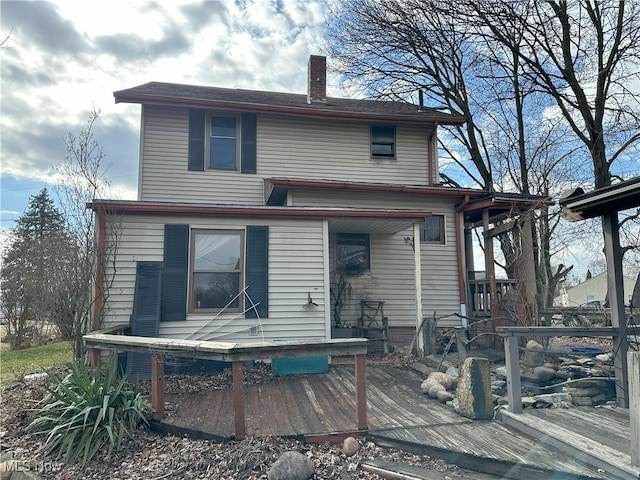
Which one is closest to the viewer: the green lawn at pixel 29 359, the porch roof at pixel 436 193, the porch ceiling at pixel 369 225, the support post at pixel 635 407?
the support post at pixel 635 407

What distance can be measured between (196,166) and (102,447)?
6694 mm

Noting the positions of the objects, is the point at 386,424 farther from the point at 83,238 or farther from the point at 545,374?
the point at 83,238

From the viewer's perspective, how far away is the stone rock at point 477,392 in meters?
4.22

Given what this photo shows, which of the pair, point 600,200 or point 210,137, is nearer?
point 600,200

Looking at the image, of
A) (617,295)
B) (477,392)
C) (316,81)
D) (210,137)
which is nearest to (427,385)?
(477,392)

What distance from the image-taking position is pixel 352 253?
29.7ft

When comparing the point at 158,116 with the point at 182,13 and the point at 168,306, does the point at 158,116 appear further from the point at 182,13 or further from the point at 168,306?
the point at 168,306

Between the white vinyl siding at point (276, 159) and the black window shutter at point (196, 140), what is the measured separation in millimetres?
133

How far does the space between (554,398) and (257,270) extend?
4.49m

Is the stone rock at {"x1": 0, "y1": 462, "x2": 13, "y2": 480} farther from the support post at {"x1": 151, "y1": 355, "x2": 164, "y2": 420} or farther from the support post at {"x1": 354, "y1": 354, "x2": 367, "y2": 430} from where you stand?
the support post at {"x1": 354, "y1": 354, "x2": 367, "y2": 430}

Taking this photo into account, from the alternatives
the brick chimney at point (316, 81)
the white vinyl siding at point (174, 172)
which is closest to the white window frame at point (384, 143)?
the brick chimney at point (316, 81)

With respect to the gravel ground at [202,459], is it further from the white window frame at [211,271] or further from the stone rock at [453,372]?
the stone rock at [453,372]

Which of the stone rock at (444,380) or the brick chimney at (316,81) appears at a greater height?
the brick chimney at (316,81)

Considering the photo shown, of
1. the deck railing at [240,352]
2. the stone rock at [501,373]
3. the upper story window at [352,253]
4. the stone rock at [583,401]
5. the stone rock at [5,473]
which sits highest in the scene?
the upper story window at [352,253]
